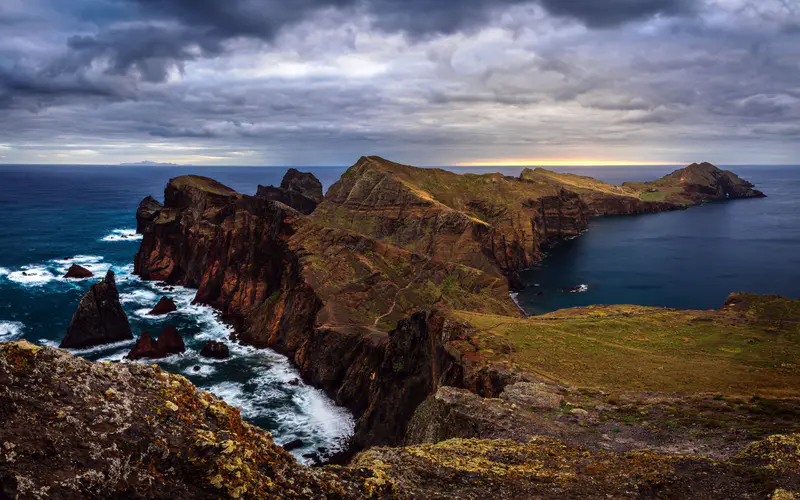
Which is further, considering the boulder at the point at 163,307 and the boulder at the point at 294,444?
the boulder at the point at 163,307

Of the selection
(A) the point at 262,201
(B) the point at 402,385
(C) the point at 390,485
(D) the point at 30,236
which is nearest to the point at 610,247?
(A) the point at 262,201

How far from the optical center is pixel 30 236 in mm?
164625

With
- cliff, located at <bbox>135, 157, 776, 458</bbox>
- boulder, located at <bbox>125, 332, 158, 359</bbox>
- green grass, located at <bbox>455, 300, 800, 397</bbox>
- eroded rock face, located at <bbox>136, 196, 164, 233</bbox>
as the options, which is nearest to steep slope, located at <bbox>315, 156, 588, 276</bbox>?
cliff, located at <bbox>135, 157, 776, 458</bbox>

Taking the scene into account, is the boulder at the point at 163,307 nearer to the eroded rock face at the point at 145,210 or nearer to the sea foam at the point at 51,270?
the sea foam at the point at 51,270

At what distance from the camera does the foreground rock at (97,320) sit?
73750mm

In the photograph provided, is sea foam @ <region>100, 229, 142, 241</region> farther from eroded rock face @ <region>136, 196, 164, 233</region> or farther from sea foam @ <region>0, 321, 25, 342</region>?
sea foam @ <region>0, 321, 25, 342</region>

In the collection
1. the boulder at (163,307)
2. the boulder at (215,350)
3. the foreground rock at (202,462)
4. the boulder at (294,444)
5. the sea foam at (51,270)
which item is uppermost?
the foreground rock at (202,462)

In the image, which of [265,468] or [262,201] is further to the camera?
[262,201]

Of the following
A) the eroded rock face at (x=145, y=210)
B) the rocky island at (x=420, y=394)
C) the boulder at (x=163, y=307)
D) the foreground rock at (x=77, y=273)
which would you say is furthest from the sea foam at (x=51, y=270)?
the boulder at (x=163, y=307)

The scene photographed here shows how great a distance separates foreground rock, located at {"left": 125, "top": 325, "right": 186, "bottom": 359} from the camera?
69.5 metres

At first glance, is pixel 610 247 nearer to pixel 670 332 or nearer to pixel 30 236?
pixel 670 332

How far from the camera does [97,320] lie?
74.6 metres

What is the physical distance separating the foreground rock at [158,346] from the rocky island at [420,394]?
34.3 ft

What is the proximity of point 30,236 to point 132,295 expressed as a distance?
9740 cm
